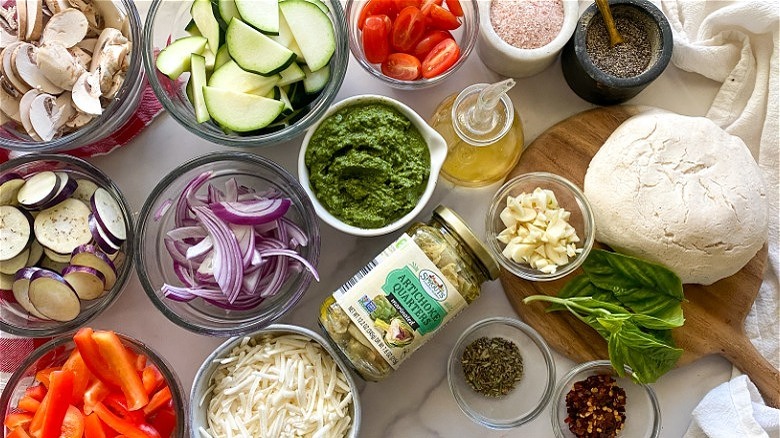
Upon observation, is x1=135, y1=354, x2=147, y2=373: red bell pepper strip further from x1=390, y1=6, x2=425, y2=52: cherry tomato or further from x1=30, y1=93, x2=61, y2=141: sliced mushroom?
x1=390, y1=6, x2=425, y2=52: cherry tomato

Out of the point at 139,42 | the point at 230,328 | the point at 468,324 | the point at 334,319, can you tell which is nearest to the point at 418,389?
the point at 468,324

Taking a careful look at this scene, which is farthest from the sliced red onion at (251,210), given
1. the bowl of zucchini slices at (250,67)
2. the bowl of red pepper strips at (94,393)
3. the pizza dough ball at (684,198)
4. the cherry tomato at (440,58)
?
the pizza dough ball at (684,198)

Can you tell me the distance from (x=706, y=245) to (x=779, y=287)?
29 cm

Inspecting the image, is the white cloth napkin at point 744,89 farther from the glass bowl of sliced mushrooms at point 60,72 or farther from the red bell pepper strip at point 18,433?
the red bell pepper strip at point 18,433

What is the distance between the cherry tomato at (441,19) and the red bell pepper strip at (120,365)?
3.32ft

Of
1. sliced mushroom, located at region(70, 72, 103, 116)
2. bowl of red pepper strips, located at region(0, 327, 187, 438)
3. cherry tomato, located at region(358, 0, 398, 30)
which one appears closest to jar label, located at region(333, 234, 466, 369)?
bowl of red pepper strips, located at region(0, 327, 187, 438)

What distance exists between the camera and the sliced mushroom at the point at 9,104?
1.41 meters

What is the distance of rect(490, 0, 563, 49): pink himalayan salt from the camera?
5.03 ft

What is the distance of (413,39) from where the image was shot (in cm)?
155

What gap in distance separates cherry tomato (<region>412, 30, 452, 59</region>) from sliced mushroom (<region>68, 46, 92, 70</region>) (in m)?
0.73

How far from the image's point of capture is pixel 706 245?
1490 mm

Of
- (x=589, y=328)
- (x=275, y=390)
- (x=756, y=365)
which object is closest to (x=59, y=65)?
(x=275, y=390)

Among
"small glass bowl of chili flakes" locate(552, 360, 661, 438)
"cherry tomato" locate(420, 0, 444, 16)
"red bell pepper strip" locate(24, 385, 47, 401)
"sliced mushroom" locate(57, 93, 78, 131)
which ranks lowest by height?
"small glass bowl of chili flakes" locate(552, 360, 661, 438)

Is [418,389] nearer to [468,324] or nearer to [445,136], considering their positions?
[468,324]
